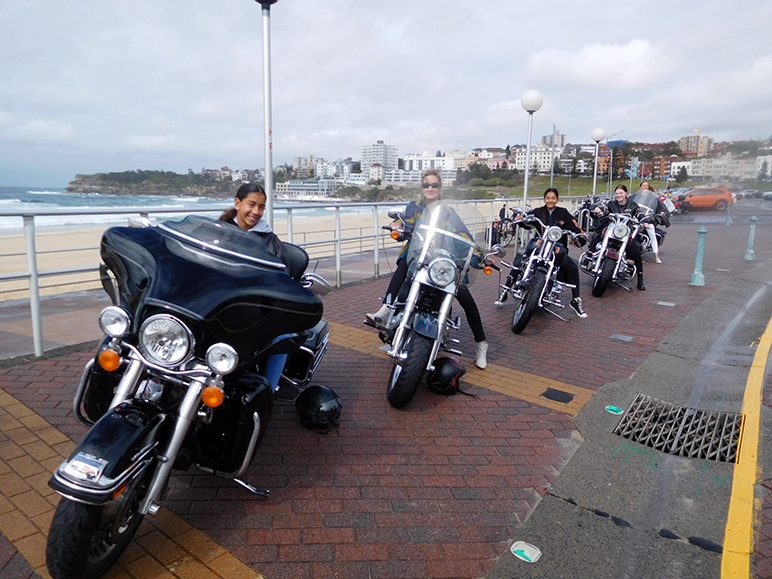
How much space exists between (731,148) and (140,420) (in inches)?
1929

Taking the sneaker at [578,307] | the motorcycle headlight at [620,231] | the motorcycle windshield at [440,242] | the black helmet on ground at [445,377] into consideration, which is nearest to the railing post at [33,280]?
the motorcycle windshield at [440,242]

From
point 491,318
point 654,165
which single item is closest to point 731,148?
point 654,165

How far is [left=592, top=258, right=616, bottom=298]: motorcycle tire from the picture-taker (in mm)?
8859

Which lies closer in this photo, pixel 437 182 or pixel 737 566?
pixel 737 566

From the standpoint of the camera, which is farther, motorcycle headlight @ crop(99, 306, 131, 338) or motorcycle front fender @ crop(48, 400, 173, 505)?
motorcycle headlight @ crop(99, 306, 131, 338)

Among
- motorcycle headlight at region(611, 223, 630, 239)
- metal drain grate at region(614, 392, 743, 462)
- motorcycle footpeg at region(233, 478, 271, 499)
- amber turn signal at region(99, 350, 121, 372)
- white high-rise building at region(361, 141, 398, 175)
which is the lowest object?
metal drain grate at region(614, 392, 743, 462)

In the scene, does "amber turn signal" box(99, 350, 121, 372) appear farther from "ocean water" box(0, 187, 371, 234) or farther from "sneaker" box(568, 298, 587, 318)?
"sneaker" box(568, 298, 587, 318)

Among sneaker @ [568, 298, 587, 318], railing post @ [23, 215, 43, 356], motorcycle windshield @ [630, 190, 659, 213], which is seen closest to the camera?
railing post @ [23, 215, 43, 356]

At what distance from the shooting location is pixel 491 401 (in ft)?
15.4

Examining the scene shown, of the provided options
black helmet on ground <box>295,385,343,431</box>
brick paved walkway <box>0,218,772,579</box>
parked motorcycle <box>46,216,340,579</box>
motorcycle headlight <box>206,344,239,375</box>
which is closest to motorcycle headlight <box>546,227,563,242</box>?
brick paved walkway <box>0,218,772,579</box>

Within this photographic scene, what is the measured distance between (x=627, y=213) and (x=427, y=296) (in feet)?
21.2

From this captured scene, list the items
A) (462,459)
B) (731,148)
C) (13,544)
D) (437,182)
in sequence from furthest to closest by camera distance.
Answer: (731,148) → (437,182) → (462,459) → (13,544)

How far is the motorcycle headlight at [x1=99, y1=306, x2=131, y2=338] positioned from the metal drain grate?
3.53m

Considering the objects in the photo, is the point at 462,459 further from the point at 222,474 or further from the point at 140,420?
the point at 140,420
